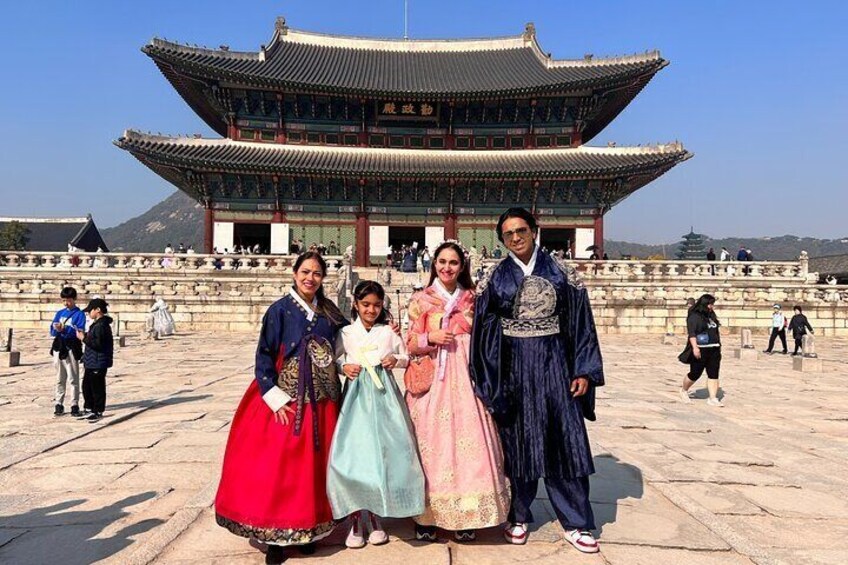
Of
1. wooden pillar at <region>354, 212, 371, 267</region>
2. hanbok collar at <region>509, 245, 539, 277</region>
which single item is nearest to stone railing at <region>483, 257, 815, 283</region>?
wooden pillar at <region>354, 212, 371, 267</region>

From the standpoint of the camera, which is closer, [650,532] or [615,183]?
[650,532]

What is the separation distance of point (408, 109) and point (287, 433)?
24967 millimetres

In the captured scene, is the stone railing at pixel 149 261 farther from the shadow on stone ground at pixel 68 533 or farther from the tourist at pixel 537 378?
the tourist at pixel 537 378

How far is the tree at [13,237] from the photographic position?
133 ft

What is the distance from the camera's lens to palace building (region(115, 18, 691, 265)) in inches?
924

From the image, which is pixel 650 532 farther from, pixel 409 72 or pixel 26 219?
pixel 26 219

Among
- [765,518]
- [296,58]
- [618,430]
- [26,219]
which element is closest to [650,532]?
[765,518]

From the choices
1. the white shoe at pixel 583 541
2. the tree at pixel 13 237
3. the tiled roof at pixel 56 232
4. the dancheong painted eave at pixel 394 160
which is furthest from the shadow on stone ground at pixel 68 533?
the tree at pixel 13 237

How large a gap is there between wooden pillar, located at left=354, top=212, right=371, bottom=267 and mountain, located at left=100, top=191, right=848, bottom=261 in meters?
93.7

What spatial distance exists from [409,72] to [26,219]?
118ft

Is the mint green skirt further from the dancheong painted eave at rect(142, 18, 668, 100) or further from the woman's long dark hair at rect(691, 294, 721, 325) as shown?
the dancheong painted eave at rect(142, 18, 668, 100)

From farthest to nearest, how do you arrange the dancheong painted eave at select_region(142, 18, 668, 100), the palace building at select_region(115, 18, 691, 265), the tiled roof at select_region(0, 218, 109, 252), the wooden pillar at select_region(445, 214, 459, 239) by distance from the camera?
the tiled roof at select_region(0, 218, 109, 252)
the wooden pillar at select_region(445, 214, 459, 239)
the dancheong painted eave at select_region(142, 18, 668, 100)
the palace building at select_region(115, 18, 691, 265)

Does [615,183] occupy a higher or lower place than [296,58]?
lower

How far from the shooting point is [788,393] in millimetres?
8750
